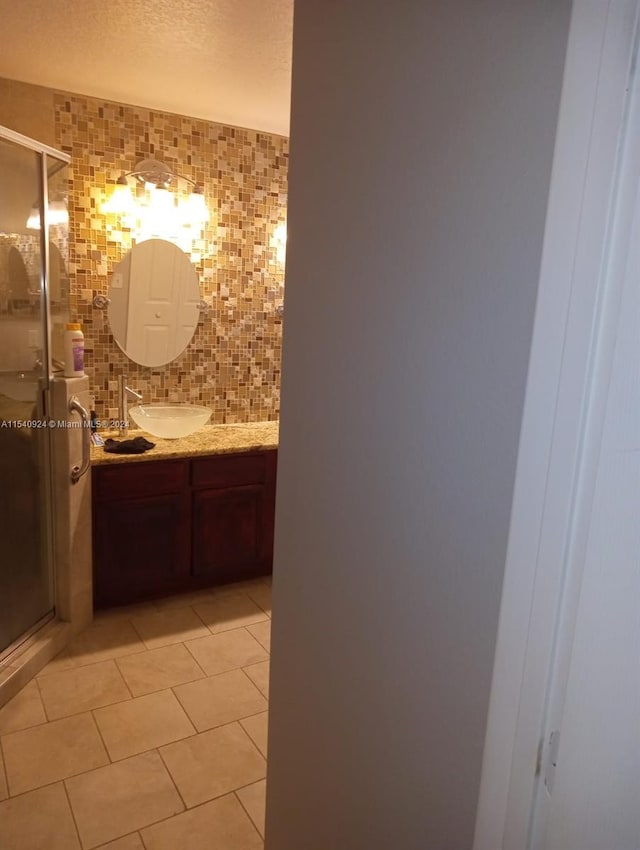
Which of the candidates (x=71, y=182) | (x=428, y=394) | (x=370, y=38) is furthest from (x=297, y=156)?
(x=71, y=182)

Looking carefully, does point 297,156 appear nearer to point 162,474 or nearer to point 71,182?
point 162,474

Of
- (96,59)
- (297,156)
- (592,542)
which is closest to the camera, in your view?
(592,542)

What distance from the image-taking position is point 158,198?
3084mm

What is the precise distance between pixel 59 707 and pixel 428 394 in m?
2.16

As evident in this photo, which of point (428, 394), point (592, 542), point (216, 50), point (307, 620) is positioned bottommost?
point (307, 620)

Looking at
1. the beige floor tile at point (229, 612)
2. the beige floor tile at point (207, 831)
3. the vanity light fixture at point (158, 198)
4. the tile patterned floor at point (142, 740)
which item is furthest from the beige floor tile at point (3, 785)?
the vanity light fixture at point (158, 198)

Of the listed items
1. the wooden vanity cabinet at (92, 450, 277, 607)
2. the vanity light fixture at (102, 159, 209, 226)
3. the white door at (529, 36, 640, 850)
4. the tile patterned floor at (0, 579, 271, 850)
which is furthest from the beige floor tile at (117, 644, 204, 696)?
the vanity light fixture at (102, 159, 209, 226)

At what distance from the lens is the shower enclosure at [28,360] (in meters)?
2.24

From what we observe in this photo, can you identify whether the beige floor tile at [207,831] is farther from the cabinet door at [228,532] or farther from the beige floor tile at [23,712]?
the cabinet door at [228,532]

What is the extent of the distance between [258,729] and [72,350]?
1727 mm

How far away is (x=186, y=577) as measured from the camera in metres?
3.02

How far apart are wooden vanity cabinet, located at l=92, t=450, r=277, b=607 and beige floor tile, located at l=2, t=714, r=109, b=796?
0.77 metres

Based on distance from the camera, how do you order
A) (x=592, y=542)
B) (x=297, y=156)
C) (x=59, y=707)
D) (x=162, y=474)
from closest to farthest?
(x=592, y=542) < (x=297, y=156) < (x=59, y=707) < (x=162, y=474)

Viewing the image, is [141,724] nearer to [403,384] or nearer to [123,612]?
[123,612]
